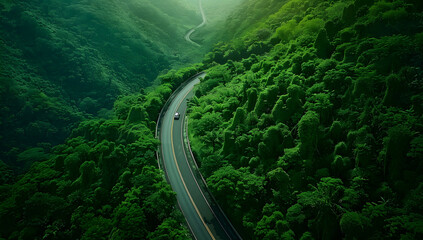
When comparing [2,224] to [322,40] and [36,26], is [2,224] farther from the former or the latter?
[36,26]

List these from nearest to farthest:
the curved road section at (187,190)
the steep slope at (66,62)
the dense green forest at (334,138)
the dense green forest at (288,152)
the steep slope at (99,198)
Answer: the dense green forest at (334,138) → the dense green forest at (288,152) → the steep slope at (99,198) → the curved road section at (187,190) → the steep slope at (66,62)

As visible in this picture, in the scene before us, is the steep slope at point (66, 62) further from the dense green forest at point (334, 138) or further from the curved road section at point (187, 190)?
the dense green forest at point (334, 138)

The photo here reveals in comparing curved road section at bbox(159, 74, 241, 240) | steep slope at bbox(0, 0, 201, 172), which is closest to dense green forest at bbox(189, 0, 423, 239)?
curved road section at bbox(159, 74, 241, 240)

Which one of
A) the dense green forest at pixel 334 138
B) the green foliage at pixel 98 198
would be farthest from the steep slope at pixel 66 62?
the dense green forest at pixel 334 138

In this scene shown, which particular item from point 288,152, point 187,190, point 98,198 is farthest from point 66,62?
point 288,152

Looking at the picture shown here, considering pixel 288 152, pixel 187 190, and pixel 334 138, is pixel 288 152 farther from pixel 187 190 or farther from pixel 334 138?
pixel 187 190

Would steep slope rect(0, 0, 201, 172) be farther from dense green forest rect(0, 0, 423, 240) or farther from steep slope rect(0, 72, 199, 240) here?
steep slope rect(0, 72, 199, 240)
